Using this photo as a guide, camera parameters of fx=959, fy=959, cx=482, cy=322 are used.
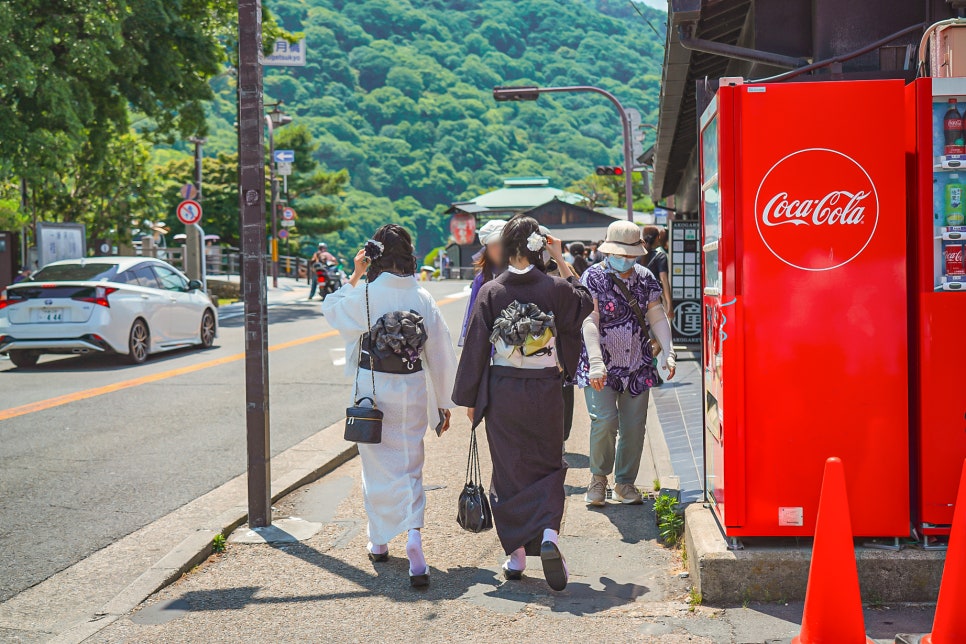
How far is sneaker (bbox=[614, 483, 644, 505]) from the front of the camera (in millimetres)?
6352

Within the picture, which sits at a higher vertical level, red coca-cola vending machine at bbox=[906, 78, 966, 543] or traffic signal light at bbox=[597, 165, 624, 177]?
traffic signal light at bbox=[597, 165, 624, 177]

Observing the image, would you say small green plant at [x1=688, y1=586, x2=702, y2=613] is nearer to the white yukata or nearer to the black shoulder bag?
the white yukata

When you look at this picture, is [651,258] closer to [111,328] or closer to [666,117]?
[666,117]

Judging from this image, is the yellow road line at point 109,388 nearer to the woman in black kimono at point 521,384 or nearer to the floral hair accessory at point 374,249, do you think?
the floral hair accessory at point 374,249

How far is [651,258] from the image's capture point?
1155 centimetres

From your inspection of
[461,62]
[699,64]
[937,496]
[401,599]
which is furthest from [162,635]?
[461,62]

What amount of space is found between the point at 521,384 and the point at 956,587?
213cm

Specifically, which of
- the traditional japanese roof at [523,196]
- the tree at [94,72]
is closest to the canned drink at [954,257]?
the tree at [94,72]

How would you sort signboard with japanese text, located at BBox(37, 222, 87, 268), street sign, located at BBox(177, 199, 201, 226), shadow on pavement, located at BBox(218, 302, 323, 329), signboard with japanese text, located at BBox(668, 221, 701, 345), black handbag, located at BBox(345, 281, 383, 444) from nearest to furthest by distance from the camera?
1. black handbag, located at BBox(345, 281, 383, 444)
2. signboard with japanese text, located at BBox(668, 221, 701, 345)
3. signboard with japanese text, located at BBox(37, 222, 87, 268)
4. shadow on pavement, located at BBox(218, 302, 323, 329)
5. street sign, located at BBox(177, 199, 201, 226)

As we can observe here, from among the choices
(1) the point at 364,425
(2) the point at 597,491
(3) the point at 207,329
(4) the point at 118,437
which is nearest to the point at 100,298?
(3) the point at 207,329

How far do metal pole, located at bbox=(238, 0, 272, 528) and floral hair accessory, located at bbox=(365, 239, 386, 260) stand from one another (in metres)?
1.00

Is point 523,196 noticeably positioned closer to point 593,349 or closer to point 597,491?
point 597,491

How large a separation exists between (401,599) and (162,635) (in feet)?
3.58

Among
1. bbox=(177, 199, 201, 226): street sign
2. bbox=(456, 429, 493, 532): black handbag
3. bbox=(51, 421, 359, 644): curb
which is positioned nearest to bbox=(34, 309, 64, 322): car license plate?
bbox=(51, 421, 359, 644): curb
